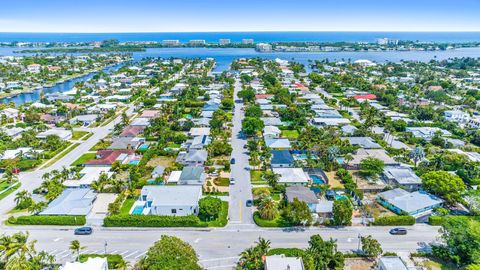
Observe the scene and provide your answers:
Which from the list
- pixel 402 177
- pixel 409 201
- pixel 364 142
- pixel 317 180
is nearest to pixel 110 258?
pixel 317 180

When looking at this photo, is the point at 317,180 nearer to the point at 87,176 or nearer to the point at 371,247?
the point at 371,247

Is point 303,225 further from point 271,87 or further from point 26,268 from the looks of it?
point 271,87

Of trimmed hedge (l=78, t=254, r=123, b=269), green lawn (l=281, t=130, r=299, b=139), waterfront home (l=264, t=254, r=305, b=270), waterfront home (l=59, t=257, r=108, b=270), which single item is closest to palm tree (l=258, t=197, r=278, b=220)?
waterfront home (l=264, t=254, r=305, b=270)

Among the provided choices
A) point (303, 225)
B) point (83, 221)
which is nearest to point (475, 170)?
point (303, 225)

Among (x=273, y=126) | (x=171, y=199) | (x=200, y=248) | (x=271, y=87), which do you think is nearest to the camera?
(x=200, y=248)

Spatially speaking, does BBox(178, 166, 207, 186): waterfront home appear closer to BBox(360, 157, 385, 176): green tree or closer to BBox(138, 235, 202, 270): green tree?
BBox(138, 235, 202, 270): green tree

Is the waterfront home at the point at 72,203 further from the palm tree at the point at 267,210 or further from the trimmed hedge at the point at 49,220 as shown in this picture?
the palm tree at the point at 267,210

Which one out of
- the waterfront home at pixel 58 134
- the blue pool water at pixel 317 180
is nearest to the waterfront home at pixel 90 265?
the blue pool water at pixel 317 180
